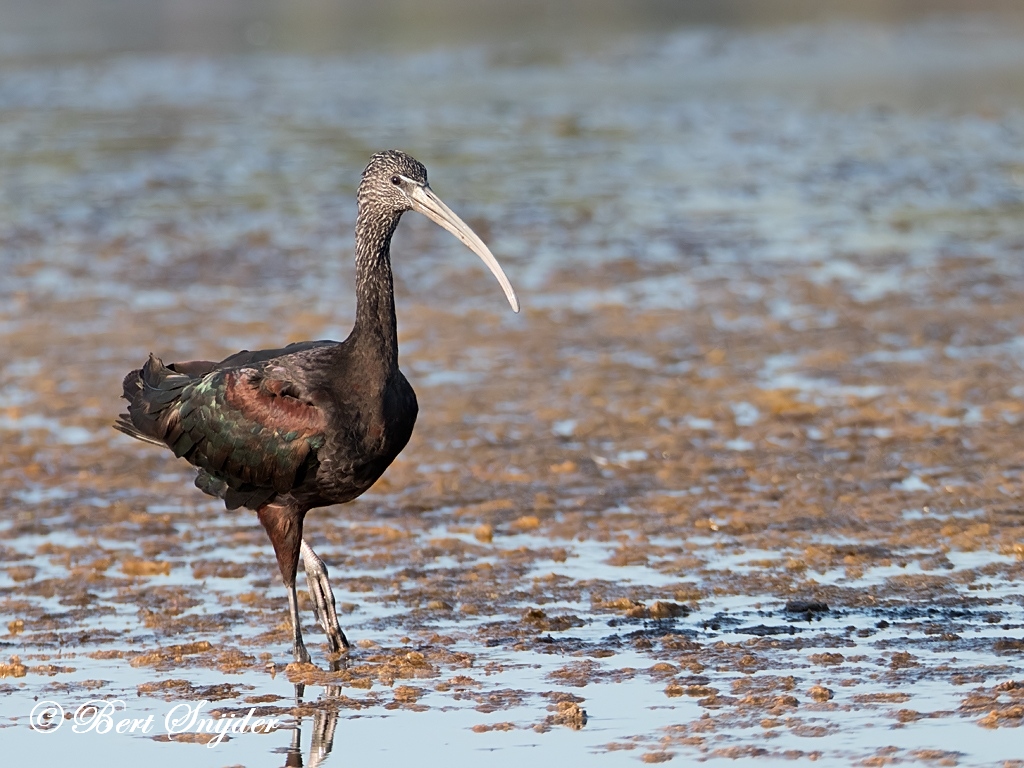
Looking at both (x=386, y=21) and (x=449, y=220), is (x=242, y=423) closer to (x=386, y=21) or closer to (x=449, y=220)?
(x=449, y=220)

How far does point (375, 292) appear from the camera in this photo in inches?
293

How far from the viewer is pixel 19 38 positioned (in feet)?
159

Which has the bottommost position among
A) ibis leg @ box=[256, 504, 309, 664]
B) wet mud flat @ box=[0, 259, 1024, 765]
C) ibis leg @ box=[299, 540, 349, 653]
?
wet mud flat @ box=[0, 259, 1024, 765]

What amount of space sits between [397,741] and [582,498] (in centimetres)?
367

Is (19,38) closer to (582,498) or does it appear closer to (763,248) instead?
(763,248)

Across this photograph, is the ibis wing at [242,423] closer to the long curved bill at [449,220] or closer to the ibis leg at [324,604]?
the ibis leg at [324,604]

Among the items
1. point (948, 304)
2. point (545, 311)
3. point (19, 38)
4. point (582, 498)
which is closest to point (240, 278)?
point (545, 311)

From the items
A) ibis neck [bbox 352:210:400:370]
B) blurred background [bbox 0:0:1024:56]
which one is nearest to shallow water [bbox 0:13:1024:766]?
ibis neck [bbox 352:210:400:370]

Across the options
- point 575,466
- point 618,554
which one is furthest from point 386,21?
point 618,554

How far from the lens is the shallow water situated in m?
6.69

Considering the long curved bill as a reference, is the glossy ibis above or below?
below

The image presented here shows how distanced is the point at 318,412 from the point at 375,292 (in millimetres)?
574

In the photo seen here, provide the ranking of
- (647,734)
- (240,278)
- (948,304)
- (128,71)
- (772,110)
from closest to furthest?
(647,734) → (948,304) → (240,278) → (772,110) → (128,71)

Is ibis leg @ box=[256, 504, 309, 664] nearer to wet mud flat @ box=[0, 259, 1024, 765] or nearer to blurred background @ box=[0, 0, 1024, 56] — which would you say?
wet mud flat @ box=[0, 259, 1024, 765]
